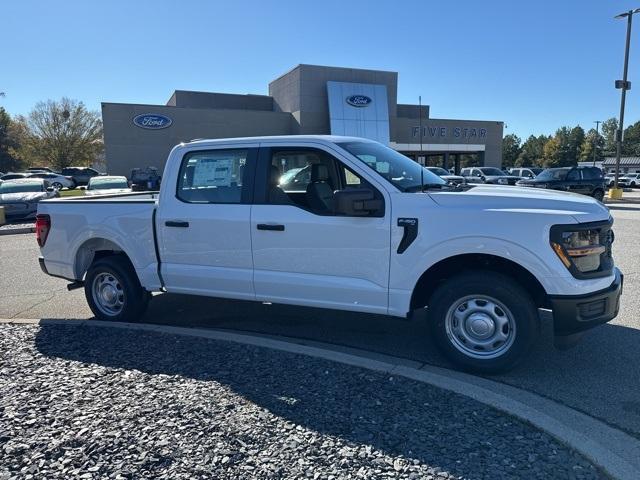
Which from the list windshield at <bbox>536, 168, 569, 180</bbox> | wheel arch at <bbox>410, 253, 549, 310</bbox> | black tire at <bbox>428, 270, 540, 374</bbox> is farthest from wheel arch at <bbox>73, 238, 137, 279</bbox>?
windshield at <bbox>536, 168, 569, 180</bbox>

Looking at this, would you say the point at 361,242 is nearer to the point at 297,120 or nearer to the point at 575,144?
the point at 297,120

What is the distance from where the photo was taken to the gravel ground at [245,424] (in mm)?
2686

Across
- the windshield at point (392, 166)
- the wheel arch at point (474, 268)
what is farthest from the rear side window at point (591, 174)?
the wheel arch at point (474, 268)

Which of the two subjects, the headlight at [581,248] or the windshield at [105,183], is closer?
the headlight at [581,248]

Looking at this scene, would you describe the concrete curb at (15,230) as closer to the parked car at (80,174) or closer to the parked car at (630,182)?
the parked car at (80,174)

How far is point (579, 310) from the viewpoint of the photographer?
3.70 metres

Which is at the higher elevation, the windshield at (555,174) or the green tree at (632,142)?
the green tree at (632,142)

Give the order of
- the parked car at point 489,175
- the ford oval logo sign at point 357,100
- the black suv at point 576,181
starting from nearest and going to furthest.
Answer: the black suv at point 576,181, the parked car at point 489,175, the ford oval logo sign at point 357,100

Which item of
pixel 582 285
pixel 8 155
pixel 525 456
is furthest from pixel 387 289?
pixel 8 155

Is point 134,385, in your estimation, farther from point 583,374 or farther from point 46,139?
point 46,139

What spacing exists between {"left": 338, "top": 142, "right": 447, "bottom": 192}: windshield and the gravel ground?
1659 millimetres

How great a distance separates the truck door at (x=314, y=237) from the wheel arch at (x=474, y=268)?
32 centimetres

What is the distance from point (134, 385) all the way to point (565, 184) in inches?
889

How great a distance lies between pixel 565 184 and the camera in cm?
2222
